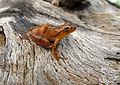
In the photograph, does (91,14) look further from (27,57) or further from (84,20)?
(27,57)

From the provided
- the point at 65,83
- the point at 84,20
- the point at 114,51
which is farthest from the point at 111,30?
the point at 65,83

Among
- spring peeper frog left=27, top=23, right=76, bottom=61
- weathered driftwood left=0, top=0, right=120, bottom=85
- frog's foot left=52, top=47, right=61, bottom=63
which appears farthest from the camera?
spring peeper frog left=27, top=23, right=76, bottom=61

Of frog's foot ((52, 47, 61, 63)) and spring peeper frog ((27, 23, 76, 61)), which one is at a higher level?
spring peeper frog ((27, 23, 76, 61))

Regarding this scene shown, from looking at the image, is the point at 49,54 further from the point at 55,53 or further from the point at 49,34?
the point at 49,34

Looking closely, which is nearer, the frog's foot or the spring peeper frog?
the frog's foot

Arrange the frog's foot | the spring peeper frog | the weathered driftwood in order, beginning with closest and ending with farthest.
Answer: the weathered driftwood < the frog's foot < the spring peeper frog
